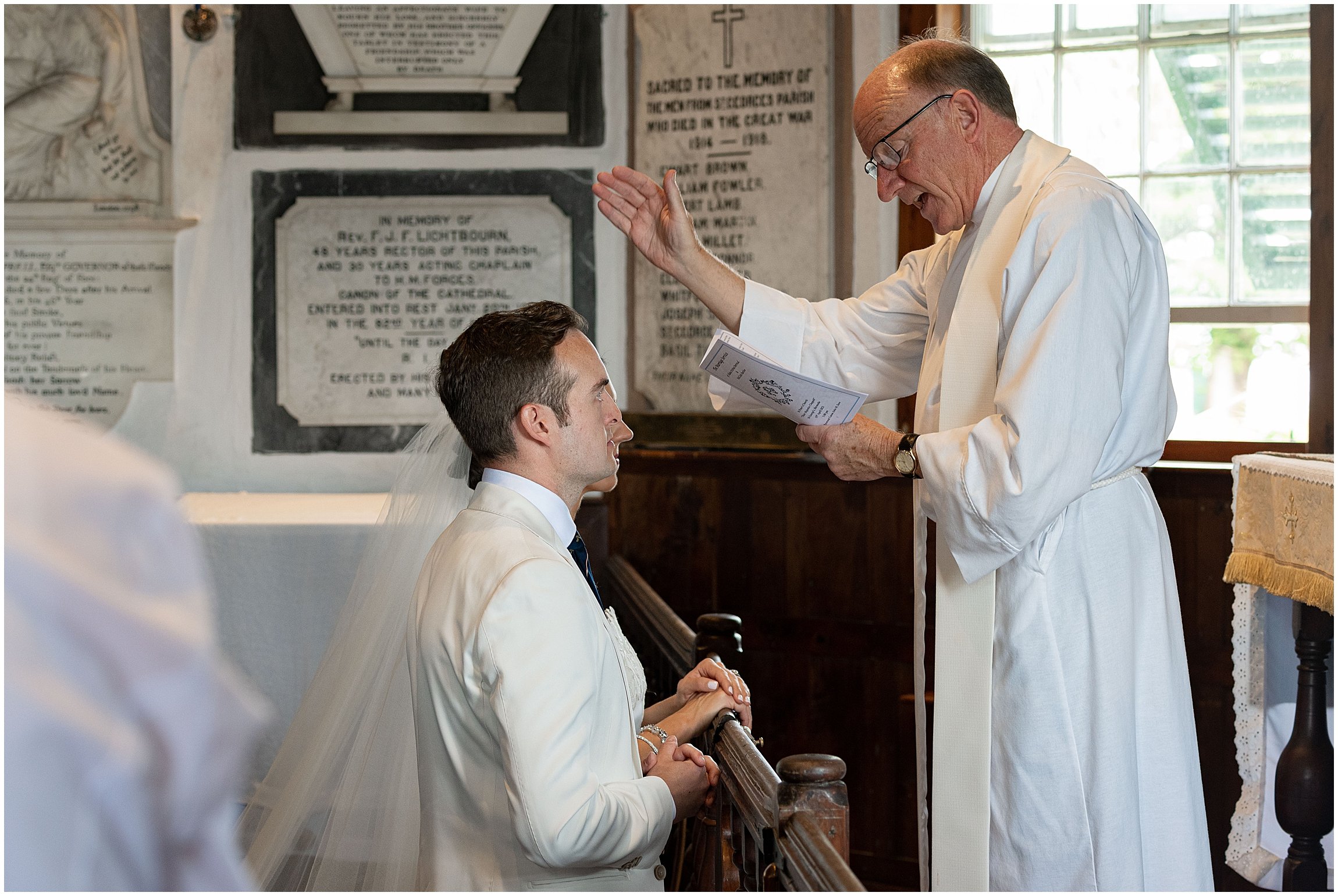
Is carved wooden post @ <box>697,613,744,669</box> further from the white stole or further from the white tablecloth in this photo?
the white tablecloth

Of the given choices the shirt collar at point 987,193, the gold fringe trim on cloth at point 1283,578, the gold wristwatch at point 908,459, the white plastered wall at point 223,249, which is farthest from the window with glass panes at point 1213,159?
the gold wristwatch at point 908,459

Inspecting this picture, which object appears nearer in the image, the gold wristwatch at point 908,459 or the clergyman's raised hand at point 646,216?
the gold wristwatch at point 908,459

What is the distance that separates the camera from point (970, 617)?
208cm

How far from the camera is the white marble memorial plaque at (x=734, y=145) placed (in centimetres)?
417

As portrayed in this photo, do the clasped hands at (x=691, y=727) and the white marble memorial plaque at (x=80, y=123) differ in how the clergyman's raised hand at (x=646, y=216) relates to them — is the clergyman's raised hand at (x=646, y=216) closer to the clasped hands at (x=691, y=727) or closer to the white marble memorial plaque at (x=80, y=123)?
the clasped hands at (x=691, y=727)

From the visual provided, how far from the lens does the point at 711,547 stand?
4.40 metres

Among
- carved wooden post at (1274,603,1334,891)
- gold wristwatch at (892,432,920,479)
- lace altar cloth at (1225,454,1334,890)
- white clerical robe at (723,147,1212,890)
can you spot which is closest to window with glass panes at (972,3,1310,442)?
lace altar cloth at (1225,454,1334,890)

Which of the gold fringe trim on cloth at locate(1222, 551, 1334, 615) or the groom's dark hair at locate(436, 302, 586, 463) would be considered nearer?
the groom's dark hair at locate(436, 302, 586, 463)

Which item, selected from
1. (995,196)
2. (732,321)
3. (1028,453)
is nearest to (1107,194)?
(995,196)

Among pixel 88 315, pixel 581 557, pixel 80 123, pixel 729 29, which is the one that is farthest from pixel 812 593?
pixel 80 123

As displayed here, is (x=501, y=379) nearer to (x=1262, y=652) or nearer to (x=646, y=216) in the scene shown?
(x=646, y=216)

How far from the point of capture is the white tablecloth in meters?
3.59

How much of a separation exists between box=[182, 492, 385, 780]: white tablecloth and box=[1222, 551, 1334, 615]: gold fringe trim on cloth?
8.26ft

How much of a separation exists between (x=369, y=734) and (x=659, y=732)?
0.59 meters
